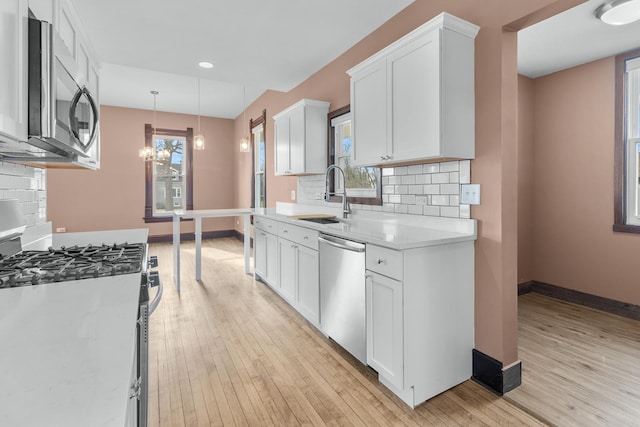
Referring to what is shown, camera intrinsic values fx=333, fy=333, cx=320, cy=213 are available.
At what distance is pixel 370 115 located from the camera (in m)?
2.52

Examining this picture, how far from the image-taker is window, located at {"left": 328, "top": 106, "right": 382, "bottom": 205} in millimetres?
3129

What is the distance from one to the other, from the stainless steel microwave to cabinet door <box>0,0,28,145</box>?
0.03m

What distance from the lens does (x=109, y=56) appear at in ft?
11.5

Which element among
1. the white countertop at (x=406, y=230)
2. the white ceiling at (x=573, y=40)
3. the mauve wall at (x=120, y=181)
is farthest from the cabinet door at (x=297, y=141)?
the mauve wall at (x=120, y=181)

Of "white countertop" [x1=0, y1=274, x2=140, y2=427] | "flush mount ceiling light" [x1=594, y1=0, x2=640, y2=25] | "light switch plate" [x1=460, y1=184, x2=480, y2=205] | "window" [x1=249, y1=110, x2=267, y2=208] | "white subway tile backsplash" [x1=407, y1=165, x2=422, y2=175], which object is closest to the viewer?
"white countertop" [x1=0, y1=274, x2=140, y2=427]

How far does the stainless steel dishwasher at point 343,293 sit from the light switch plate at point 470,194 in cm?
75

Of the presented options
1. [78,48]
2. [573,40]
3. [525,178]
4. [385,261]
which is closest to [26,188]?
[78,48]

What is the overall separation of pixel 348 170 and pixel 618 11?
2.34 metres

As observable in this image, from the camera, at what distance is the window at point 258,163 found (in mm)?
5949

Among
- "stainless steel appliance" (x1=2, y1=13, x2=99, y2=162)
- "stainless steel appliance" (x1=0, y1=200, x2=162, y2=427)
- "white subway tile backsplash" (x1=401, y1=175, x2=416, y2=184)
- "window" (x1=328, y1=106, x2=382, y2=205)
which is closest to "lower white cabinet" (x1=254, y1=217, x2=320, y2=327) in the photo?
"window" (x1=328, y1=106, x2=382, y2=205)

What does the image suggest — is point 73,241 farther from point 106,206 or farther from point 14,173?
point 106,206

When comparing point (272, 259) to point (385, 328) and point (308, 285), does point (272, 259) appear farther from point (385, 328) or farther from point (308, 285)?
point (385, 328)

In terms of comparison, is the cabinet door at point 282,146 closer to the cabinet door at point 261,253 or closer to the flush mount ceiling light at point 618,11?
the cabinet door at point 261,253

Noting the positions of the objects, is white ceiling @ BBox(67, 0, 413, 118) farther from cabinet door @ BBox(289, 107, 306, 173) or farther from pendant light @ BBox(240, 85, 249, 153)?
pendant light @ BBox(240, 85, 249, 153)
